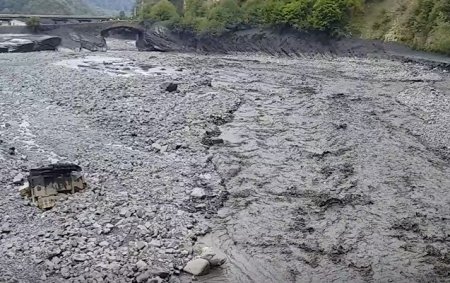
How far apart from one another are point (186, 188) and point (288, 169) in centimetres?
420

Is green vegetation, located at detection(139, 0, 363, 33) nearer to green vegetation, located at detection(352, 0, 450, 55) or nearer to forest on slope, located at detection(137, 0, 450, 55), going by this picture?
forest on slope, located at detection(137, 0, 450, 55)

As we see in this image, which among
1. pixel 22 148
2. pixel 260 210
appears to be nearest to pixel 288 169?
pixel 260 210

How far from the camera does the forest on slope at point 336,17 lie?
43312 millimetres

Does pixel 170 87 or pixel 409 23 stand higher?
pixel 409 23

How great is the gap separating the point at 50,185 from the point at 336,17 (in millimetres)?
43675

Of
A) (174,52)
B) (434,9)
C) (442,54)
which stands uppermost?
(434,9)

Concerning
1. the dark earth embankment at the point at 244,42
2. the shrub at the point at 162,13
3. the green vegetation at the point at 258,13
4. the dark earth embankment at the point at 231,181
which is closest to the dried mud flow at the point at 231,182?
the dark earth embankment at the point at 231,181

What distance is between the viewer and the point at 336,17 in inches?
1997

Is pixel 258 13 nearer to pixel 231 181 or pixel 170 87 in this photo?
pixel 170 87

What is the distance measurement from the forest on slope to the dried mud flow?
16241 millimetres

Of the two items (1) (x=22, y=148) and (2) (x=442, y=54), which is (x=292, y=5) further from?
(1) (x=22, y=148)

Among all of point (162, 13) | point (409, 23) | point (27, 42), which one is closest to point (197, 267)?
point (409, 23)

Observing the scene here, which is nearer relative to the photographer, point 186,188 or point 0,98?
point 186,188

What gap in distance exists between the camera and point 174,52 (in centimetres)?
5906
